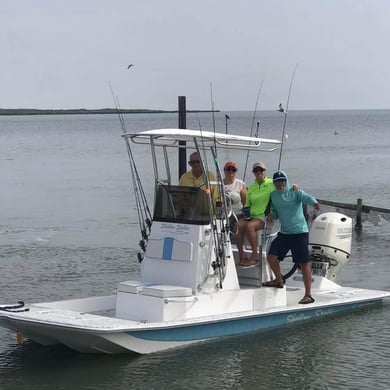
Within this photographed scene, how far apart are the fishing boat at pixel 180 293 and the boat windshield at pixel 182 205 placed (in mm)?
13

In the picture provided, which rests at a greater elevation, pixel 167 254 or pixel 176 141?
pixel 176 141

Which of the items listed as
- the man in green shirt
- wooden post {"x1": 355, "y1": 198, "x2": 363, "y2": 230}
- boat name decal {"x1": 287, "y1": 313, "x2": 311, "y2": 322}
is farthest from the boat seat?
wooden post {"x1": 355, "y1": 198, "x2": 363, "y2": 230}

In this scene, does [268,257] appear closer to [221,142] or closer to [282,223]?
[282,223]

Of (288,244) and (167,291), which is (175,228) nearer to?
(167,291)

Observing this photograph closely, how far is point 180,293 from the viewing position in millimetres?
11133

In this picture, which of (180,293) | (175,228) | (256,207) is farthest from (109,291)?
(180,293)

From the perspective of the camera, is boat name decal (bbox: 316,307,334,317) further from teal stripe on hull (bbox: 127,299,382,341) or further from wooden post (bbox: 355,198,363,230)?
wooden post (bbox: 355,198,363,230)

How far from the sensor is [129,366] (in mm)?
10914

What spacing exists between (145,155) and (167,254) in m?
49.9

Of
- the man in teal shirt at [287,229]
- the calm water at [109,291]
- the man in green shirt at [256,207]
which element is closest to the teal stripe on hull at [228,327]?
the calm water at [109,291]

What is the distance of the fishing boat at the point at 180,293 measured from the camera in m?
10.8

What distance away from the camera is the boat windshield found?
11.5 metres

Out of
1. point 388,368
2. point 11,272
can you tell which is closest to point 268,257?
point 388,368

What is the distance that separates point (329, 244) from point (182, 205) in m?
3.24
